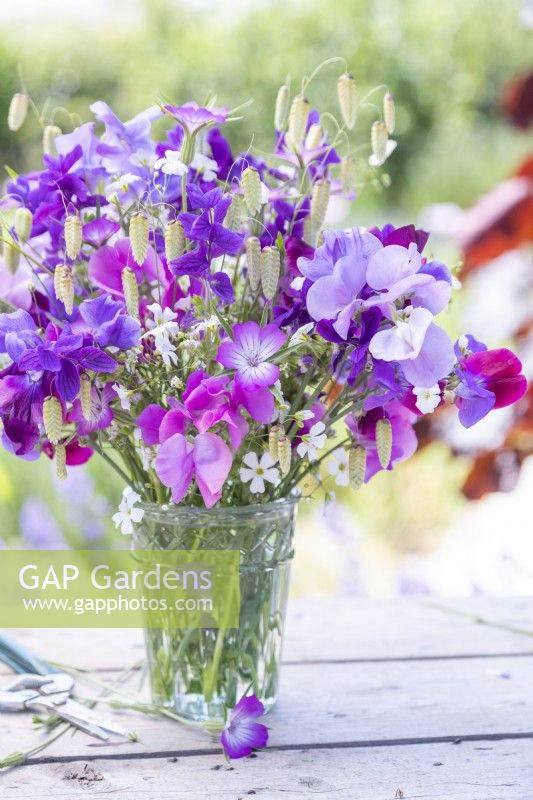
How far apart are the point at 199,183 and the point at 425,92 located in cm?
697

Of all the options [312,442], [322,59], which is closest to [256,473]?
[312,442]

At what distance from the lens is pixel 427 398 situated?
68cm

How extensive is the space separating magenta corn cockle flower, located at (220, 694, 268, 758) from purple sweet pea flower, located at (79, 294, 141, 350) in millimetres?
301

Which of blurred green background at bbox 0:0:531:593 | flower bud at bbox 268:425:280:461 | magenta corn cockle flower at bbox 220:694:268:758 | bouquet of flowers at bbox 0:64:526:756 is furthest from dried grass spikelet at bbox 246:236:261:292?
blurred green background at bbox 0:0:531:593

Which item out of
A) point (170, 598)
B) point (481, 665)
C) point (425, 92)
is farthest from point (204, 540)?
point (425, 92)

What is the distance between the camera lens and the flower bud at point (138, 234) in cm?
66

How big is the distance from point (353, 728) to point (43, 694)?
0.92 feet

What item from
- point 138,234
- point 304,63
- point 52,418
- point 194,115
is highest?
point 304,63

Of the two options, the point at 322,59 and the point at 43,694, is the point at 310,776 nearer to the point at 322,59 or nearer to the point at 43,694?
the point at 43,694

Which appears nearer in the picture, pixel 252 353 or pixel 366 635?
pixel 252 353

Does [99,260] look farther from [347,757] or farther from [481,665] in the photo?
[481,665]

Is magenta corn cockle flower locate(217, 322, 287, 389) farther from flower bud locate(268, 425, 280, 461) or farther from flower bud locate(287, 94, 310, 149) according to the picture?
flower bud locate(287, 94, 310, 149)

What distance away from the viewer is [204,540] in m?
0.79

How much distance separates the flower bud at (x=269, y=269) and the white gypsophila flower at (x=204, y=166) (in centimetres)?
12
